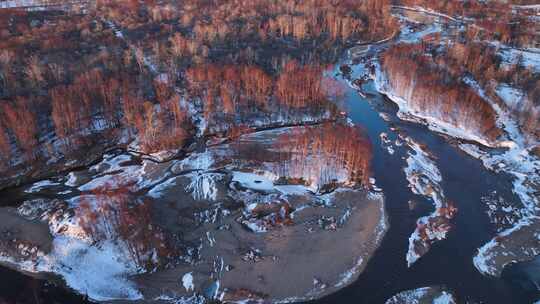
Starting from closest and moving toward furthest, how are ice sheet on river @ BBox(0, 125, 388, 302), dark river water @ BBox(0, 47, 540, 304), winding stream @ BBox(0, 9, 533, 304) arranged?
1. dark river water @ BBox(0, 47, 540, 304)
2. winding stream @ BBox(0, 9, 533, 304)
3. ice sheet on river @ BBox(0, 125, 388, 302)

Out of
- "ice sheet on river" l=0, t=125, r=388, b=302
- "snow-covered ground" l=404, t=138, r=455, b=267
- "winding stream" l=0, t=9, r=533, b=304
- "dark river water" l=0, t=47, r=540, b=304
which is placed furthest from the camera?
"snow-covered ground" l=404, t=138, r=455, b=267

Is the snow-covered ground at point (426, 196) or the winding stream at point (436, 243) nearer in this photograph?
the winding stream at point (436, 243)

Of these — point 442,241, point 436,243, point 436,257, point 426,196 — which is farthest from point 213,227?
point 426,196

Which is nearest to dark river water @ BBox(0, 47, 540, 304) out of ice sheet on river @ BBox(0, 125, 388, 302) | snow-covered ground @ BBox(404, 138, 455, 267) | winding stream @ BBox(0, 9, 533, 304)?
winding stream @ BBox(0, 9, 533, 304)

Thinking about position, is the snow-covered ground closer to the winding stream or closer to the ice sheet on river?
the winding stream

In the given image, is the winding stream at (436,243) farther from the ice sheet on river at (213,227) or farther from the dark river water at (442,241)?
the ice sheet on river at (213,227)

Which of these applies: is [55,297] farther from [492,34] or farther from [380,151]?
[492,34]

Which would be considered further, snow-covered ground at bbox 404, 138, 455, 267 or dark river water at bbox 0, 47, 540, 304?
snow-covered ground at bbox 404, 138, 455, 267

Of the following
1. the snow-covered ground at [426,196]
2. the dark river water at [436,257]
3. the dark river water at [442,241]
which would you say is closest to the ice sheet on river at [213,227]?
the dark river water at [436,257]

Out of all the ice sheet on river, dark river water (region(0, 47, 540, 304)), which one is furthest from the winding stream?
the ice sheet on river
